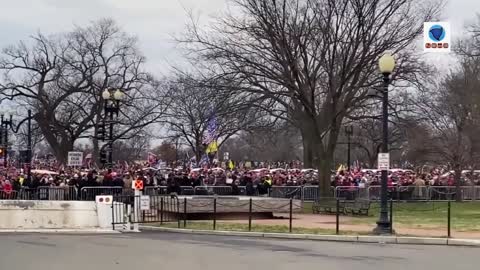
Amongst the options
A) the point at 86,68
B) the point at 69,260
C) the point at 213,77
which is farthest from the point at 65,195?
the point at 86,68

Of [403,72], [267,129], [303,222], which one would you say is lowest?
[303,222]

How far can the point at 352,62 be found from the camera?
32.3 m

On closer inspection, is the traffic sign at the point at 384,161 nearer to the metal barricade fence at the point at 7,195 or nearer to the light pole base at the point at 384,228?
the light pole base at the point at 384,228

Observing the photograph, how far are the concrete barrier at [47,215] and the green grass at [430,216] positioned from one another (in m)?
9.38

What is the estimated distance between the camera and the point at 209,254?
1486cm

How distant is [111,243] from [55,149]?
2060 inches

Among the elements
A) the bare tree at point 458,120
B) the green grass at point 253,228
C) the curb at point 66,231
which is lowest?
the curb at point 66,231

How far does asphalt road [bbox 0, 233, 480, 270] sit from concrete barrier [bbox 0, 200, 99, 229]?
3.74 meters

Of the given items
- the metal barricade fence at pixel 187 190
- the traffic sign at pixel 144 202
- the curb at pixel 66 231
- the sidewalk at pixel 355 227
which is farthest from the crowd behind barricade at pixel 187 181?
the sidewalk at pixel 355 227

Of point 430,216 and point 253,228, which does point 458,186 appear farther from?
point 253,228

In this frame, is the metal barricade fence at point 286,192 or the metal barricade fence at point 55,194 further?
the metal barricade fence at point 286,192

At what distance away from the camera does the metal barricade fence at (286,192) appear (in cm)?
3762

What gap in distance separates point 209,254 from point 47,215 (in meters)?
10.4

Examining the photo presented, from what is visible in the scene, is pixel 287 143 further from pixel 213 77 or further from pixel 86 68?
pixel 213 77
